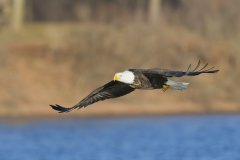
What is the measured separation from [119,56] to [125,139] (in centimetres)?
710

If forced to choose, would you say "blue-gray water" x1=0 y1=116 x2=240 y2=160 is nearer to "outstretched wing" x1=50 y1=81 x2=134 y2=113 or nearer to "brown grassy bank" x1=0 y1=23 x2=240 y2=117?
"brown grassy bank" x1=0 y1=23 x2=240 y2=117

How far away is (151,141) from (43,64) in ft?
25.8

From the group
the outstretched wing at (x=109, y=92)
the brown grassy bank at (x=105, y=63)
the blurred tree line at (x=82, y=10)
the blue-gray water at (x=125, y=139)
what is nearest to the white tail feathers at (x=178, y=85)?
the outstretched wing at (x=109, y=92)

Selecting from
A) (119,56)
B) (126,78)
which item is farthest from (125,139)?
(126,78)

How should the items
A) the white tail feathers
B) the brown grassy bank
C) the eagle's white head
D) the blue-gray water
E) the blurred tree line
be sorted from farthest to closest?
the blurred tree line < the brown grassy bank < the blue-gray water < the eagle's white head < the white tail feathers

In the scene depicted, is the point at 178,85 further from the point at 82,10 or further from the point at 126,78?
the point at 82,10

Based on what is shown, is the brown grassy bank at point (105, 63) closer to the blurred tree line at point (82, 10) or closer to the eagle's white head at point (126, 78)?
the blurred tree line at point (82, 10)

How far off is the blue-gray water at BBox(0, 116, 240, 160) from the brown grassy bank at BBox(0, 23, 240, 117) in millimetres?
1025

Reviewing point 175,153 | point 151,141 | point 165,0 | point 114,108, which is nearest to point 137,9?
point 165,0

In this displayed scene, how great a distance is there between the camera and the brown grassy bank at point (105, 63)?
26.0 m

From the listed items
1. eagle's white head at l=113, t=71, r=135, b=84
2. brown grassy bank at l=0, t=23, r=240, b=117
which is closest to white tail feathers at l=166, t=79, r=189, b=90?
eagle's white head at l=113, t=71, r=135, b=84

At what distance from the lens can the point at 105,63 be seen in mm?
28375

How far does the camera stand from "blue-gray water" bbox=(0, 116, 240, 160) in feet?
62.4

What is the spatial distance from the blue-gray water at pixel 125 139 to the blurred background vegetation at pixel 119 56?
1144mm
